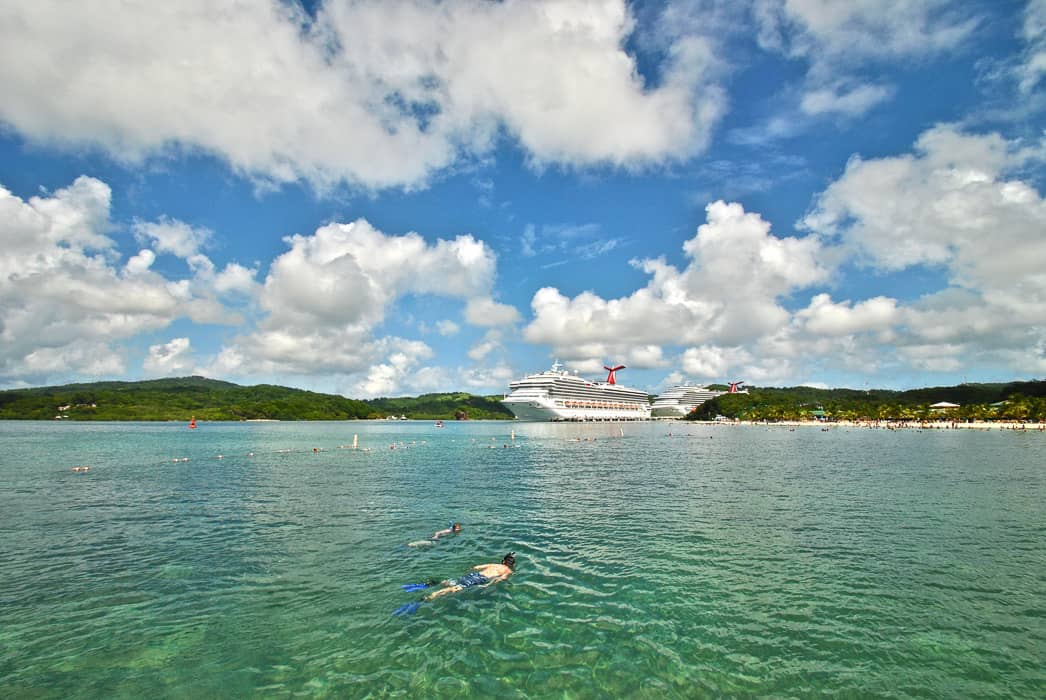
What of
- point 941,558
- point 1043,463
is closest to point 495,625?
point 941,558

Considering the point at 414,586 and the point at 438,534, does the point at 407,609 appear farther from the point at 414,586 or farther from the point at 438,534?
the point at 438,534

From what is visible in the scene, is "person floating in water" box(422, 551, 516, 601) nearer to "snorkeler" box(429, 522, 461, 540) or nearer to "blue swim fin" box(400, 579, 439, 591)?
"blue swim fin" box(400, 579, 439, 591)

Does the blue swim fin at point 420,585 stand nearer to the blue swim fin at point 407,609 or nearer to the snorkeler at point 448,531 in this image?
the blue swim fin at point 407,609

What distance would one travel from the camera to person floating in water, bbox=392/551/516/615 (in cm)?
1489

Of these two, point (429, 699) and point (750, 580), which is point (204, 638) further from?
point (750, 580)

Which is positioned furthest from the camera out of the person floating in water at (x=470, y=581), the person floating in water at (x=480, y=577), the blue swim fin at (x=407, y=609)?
the person floating in water at (x=480, y=577)

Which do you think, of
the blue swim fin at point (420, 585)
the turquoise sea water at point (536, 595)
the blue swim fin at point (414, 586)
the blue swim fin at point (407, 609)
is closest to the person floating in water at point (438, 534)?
the turquoise sea water at point (536, 595)

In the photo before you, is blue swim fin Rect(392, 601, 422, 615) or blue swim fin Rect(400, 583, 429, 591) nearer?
blue swim fin Rect(392, 601, 422, 615)

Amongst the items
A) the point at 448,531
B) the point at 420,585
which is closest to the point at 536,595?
the point at 420,585

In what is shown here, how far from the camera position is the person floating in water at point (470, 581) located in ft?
48.9

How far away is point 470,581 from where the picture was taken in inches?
655

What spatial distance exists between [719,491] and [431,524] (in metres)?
20.1

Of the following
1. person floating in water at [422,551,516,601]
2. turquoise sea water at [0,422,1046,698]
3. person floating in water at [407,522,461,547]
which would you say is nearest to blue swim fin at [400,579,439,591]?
person floating in water at [422,551,516,601]

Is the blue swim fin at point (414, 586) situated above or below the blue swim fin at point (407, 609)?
above
